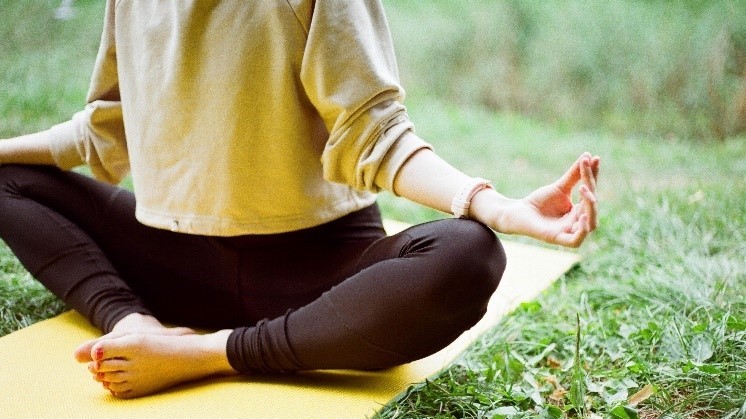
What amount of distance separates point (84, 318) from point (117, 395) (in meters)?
0.34

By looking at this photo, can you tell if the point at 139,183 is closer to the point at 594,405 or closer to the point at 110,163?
the point at 110,163

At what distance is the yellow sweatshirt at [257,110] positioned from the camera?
1001 mm

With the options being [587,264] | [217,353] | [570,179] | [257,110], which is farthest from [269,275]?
[587,264]

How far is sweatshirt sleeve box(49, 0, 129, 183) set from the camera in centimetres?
123

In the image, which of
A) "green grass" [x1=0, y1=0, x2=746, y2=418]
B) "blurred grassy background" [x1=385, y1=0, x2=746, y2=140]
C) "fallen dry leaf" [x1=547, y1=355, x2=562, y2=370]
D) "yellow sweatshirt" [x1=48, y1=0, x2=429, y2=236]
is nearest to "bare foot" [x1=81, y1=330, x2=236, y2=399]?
"yellow sweatshirt" [x1=48, y1=0, x2=429, y2=236]

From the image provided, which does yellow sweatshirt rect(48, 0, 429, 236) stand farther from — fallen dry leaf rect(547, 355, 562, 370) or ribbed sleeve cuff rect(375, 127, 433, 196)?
fallen dry leaf rect(547, 355, 562, 370)

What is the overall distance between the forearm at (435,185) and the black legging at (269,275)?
3cm

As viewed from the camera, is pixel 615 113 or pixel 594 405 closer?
pixel 594 405

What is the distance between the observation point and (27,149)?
4.32ft

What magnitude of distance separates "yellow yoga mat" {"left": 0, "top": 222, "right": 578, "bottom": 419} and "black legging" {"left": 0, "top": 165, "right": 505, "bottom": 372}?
1.6 inches

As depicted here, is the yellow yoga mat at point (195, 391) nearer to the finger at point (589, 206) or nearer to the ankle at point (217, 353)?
the ankle at point (217, 353)

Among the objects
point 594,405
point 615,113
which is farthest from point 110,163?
point 615,113

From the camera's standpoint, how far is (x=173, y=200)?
1.13m

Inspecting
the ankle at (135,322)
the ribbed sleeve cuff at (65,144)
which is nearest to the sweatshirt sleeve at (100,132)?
the ribbed sleeve cuff at (65,144)
